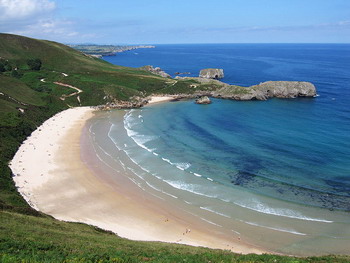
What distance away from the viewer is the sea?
3678 cm

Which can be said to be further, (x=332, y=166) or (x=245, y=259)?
(x=332, y=166)

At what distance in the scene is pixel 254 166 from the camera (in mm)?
52969

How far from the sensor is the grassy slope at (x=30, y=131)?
71.4 ft

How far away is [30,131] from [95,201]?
37.2 meters

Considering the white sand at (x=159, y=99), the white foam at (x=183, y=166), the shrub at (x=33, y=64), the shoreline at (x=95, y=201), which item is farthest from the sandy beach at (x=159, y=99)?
the white foam at (x=183, y=166)

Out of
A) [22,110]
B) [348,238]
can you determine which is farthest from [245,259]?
[22,110]

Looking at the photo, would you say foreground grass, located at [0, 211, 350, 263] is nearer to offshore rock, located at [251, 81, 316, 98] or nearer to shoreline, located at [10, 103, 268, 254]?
shoreline, located at [10, 103, 268, 254]

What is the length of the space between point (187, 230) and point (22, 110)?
61.1 metres

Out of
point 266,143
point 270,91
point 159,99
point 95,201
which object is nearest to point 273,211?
point 95,201

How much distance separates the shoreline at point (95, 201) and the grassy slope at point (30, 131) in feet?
11.2

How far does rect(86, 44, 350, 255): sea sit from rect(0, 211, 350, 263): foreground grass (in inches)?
491

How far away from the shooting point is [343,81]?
148 meters

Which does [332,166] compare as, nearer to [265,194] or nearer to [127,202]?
[265,194]

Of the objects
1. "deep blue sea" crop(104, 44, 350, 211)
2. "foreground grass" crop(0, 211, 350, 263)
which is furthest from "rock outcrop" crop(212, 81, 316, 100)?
"foreground grass" crop(0, 211, 350, 263)
